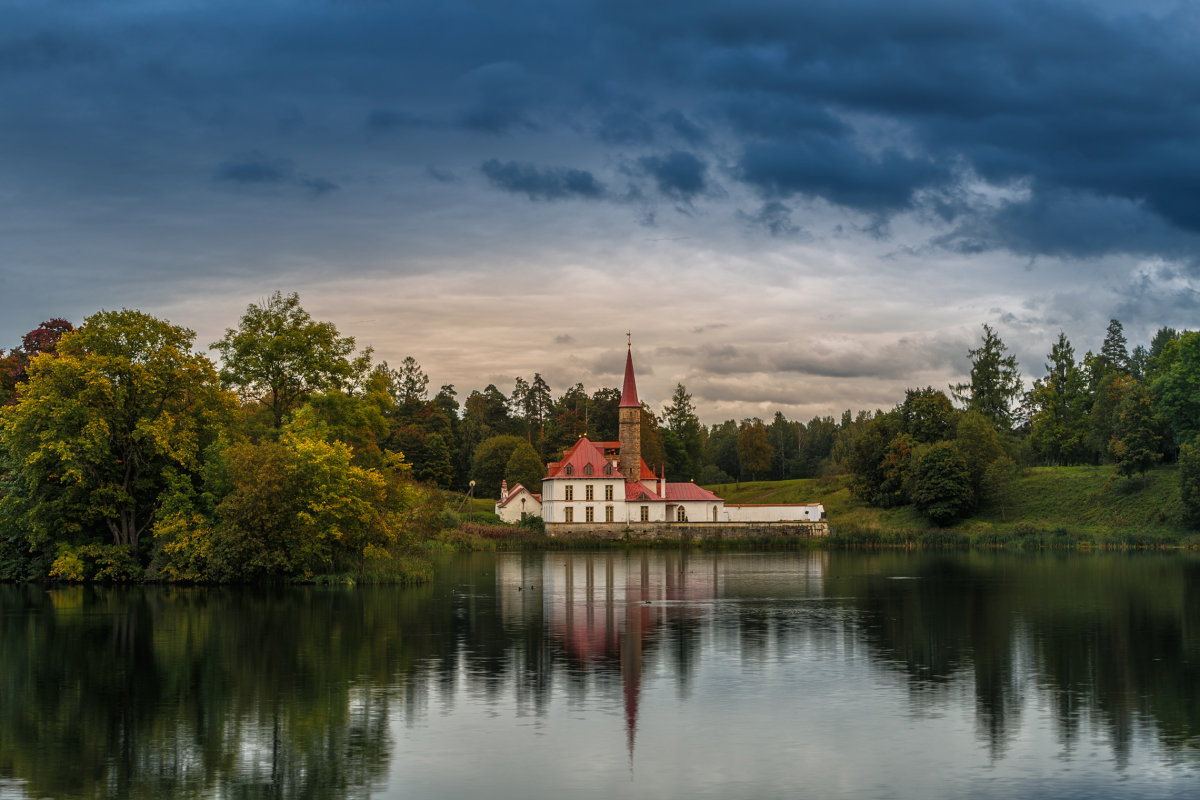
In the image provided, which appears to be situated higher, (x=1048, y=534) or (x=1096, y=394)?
(x=1096, y=394)

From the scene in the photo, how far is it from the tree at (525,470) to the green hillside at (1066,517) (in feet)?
94.2

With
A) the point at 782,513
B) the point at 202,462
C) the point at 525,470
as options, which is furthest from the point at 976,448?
the point at 202,462

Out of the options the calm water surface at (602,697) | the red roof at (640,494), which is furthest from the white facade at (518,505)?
the calm water surface at (602,697)

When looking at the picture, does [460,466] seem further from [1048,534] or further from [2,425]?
[2,425]

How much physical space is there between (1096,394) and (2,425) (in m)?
94.4

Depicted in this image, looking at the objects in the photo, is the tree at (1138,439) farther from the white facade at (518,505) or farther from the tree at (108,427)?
the tree at (108,427)

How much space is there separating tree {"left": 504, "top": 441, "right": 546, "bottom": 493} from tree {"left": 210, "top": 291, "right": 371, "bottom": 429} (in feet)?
178

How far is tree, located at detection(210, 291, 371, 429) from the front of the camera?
50219 millimetres

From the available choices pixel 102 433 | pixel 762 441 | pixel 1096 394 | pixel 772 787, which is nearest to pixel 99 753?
pixel 772 787

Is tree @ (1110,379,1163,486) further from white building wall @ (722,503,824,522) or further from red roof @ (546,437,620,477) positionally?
red roof @ (546,437,620,477)

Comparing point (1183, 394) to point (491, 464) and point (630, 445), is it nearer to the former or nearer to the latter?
point (630, 445)

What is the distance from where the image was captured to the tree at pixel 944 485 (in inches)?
3268

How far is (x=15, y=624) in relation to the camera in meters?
30.6

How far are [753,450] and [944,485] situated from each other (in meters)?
63.8
